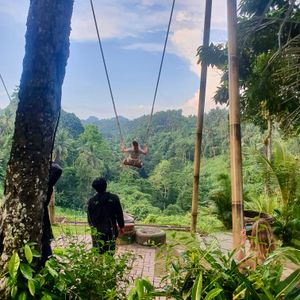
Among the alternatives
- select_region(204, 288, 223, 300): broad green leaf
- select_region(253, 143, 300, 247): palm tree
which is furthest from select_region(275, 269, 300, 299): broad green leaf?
select_region(253, 143, 300, 247): palm tree

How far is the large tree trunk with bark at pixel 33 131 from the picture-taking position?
51.2 inches

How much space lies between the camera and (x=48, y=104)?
1358 mm

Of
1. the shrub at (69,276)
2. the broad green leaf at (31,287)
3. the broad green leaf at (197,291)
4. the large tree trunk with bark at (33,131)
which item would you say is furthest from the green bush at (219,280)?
the large tree trunk with bark at (33,131)

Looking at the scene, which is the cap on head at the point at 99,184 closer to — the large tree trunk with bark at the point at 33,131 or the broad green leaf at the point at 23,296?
the large tree trunk with bark at the point at 33,131

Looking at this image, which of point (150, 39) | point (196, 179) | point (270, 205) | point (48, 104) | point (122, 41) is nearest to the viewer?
point (48, 104)

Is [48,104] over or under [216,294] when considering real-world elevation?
over

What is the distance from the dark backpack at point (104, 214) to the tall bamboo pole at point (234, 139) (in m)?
0.91

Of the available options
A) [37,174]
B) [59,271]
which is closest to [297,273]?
[59,271]

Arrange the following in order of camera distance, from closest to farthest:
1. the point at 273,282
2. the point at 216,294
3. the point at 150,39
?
the point at 216,294
the point at 273,282
the point at 150,39

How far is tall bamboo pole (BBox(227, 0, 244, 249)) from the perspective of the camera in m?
2.32

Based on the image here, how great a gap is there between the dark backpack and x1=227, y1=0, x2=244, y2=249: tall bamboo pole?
911 mm

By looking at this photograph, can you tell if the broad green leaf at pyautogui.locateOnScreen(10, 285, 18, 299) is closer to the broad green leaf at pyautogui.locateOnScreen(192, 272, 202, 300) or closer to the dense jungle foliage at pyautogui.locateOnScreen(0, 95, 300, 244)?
the broad green leaf at pyautogui.locateOnScreen(192, 272, 202, 300)

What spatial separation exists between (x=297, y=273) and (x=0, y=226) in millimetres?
1052

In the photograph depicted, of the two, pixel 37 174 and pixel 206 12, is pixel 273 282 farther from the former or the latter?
pixel 206 12
